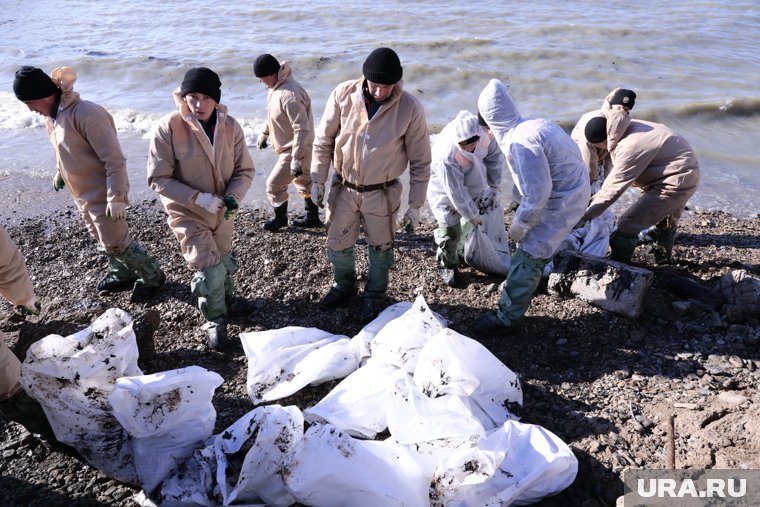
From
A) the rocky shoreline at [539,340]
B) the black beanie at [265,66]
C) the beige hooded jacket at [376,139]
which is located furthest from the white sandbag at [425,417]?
the black beanie at [265,66]

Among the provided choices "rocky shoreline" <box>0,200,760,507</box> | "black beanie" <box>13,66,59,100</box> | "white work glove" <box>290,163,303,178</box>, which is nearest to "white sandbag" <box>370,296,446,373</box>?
"rocky shoreline" <box>0,200,760,507</box>

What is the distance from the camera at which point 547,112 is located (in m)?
9.58

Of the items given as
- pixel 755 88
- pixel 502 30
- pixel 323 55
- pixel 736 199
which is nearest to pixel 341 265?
pixel 736 199

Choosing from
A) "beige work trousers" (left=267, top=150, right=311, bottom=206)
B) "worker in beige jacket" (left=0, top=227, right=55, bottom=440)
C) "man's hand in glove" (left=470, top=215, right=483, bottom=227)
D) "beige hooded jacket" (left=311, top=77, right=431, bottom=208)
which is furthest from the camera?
"beige work trousers" (left=267, top=150, right=311, bottom=206)

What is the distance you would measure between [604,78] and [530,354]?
8651 mm

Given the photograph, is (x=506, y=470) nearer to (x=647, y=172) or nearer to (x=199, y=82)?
(x=199, y=82)

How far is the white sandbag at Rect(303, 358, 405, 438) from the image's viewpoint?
302cm

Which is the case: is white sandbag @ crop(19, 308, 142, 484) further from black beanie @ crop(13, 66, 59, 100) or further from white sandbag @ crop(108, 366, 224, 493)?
black beanie @ crop(13, 66, 59, 100)

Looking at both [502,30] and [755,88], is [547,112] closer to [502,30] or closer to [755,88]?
[755,88]

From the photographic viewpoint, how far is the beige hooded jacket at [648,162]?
457 cm

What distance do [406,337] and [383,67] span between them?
1636 mm

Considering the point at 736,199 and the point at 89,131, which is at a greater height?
the point at 89,131

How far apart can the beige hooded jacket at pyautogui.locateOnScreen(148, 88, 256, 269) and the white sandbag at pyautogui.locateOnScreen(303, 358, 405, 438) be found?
52.4 inches

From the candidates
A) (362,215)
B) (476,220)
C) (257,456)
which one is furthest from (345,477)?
(476,220)
